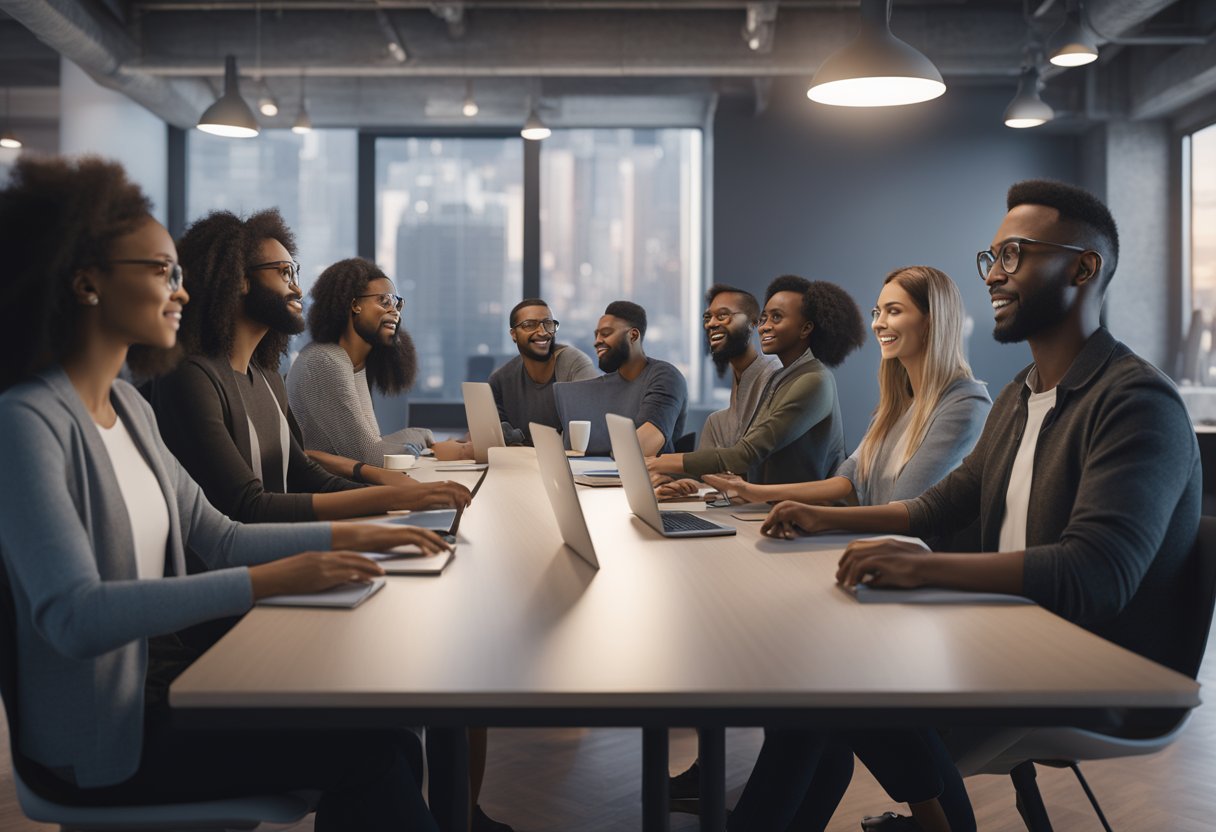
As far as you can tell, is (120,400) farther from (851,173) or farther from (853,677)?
(851,173)

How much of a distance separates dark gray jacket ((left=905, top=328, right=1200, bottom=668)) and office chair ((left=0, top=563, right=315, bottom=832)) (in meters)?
1.13

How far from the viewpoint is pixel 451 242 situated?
28.8 feet

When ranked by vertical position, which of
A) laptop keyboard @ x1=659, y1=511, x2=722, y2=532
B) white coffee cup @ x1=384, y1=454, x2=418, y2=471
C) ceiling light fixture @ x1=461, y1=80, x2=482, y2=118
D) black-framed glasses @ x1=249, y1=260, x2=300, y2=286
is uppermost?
ceiling light fixture @ x1=461, y1=80, x2=482, y2=118

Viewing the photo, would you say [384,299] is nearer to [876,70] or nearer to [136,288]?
[876,70]

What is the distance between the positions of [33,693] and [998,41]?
22.9ft

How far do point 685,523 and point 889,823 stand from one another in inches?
32.6

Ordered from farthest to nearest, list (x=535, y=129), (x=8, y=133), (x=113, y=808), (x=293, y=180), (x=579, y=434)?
(x=293, y=180)
(x=8, y=133)
(x=535, y=129)
(x=579, y=434)
(x=113, y=808)

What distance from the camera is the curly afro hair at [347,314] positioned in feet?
12.9

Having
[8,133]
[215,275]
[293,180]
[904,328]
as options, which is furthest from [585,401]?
[8,133]

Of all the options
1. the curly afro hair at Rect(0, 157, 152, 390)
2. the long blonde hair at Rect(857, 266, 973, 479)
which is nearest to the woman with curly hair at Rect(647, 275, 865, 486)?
the long blonde hair at Rect(857, 266, 973, 479)

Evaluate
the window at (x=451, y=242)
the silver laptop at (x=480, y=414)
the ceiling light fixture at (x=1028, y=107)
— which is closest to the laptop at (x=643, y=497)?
A: the silver laptop at (x=480, y=414)

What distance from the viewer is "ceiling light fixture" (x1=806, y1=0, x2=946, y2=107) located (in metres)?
2.86

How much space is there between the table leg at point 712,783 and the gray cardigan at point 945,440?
1.12 metres

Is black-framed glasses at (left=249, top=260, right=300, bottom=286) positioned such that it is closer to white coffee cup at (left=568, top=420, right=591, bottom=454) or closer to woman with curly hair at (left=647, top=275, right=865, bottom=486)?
woman with curly hair at (left=647, top=275, right=865, bottom=486)
